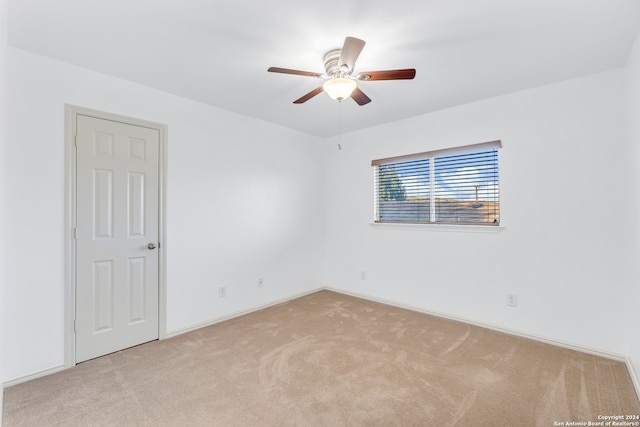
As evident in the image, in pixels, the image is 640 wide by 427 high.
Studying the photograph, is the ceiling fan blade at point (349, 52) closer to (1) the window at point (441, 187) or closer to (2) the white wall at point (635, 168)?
(2) the white wall at point (635, 168)

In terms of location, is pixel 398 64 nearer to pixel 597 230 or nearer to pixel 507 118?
pixel 507 118

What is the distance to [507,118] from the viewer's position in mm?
3061

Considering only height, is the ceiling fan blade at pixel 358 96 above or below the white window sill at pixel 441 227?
above

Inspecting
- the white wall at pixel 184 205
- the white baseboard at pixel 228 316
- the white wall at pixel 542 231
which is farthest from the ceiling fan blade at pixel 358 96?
the white baseboard at pixel 228 316

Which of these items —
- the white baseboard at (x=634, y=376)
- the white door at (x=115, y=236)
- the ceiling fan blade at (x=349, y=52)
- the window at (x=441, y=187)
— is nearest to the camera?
the ceiling fan blade at (x=349, y=52)

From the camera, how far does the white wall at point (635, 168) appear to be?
2.08 metres

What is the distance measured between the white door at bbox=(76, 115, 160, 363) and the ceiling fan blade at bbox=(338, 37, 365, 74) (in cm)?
203

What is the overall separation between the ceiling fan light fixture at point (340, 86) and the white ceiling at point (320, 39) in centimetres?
28

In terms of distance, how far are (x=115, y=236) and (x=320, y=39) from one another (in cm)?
239

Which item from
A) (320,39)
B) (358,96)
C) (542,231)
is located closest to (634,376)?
(542,231)

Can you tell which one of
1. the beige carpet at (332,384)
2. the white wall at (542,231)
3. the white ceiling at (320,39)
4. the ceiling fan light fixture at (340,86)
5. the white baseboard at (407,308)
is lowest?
the beige carpet at (332,384)

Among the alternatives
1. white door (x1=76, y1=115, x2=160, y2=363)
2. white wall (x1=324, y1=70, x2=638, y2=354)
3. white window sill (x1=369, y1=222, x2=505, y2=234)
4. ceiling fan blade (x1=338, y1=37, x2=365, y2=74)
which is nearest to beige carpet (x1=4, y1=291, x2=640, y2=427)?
white door (x1=76, y1=115, x2=160, y2=363)

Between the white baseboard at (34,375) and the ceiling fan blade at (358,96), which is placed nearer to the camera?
the white baseboard at (34,375)

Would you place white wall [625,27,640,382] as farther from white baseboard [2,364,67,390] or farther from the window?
white baseboard [2,364,67,390]
